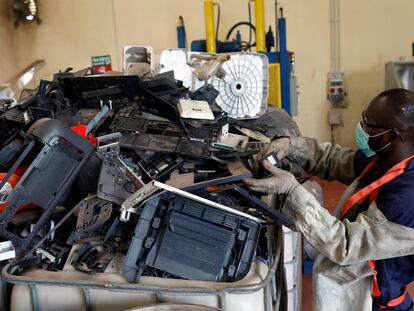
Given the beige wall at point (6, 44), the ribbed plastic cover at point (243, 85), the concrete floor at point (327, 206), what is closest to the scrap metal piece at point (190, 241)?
the ribbed plastic cover at point (243, 85)

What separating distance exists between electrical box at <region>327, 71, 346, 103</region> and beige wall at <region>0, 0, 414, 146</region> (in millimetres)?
68

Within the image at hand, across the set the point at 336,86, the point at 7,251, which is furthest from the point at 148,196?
the point at 336,86

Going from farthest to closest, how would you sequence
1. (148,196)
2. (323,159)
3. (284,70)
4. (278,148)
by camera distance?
(284,70)
(323,159)
(278,148)
(148,196)

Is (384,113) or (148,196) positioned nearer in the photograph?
(148,196)

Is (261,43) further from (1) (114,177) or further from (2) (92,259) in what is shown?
(2) (92,259)

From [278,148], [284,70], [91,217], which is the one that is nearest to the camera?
[91,217]

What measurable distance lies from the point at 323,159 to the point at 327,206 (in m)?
1.64

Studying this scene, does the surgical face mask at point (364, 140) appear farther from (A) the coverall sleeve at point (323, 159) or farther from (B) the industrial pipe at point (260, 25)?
(B) the industrial pipe at point (260, 25)

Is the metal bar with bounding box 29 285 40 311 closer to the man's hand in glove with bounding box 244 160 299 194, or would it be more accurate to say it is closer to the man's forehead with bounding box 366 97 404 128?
the man's hand in glove with bounding box 244 160 299 194

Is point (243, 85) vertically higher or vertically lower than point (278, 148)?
higher

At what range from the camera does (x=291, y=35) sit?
12.3 feet

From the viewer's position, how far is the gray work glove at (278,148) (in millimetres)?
1198

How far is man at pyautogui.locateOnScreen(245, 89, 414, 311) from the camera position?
0.95m

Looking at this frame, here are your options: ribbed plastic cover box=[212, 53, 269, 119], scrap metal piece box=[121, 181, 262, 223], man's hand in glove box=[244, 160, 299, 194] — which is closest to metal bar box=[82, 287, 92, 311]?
scrap metal piece box=[121, 181, 262, 223]
